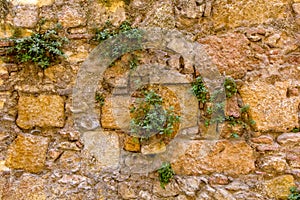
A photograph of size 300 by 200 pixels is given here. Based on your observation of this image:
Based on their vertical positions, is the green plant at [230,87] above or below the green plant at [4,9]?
below

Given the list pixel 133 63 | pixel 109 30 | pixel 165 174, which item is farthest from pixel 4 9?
pixel 165 174

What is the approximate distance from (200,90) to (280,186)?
0.79 m

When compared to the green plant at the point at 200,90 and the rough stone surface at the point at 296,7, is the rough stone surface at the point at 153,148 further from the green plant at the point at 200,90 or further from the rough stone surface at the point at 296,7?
the rough stone surface at the point at 296,7

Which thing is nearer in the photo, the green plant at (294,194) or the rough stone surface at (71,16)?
the green plant at (294,194)

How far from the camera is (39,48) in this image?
Answer: 1.79 metres

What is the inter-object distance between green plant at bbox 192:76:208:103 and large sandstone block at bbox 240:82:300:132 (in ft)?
0.90

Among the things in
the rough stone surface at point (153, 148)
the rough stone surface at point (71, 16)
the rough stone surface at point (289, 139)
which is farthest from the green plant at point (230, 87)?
the rough stone surface at point (71, 16)

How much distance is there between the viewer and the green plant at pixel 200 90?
1798 mm

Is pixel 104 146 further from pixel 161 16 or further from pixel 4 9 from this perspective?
pixel 4 9

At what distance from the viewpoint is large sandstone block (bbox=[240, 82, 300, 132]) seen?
178cm

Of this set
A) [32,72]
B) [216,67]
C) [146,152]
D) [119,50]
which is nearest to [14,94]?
[32,72]

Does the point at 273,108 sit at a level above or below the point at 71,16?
below

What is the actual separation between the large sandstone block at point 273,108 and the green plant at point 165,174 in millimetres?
627

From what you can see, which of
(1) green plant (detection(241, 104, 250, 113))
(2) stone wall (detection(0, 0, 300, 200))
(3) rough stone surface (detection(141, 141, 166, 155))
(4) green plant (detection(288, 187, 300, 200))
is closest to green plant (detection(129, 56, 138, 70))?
(2) stone wall (detection(0, 0, 300, 200))
